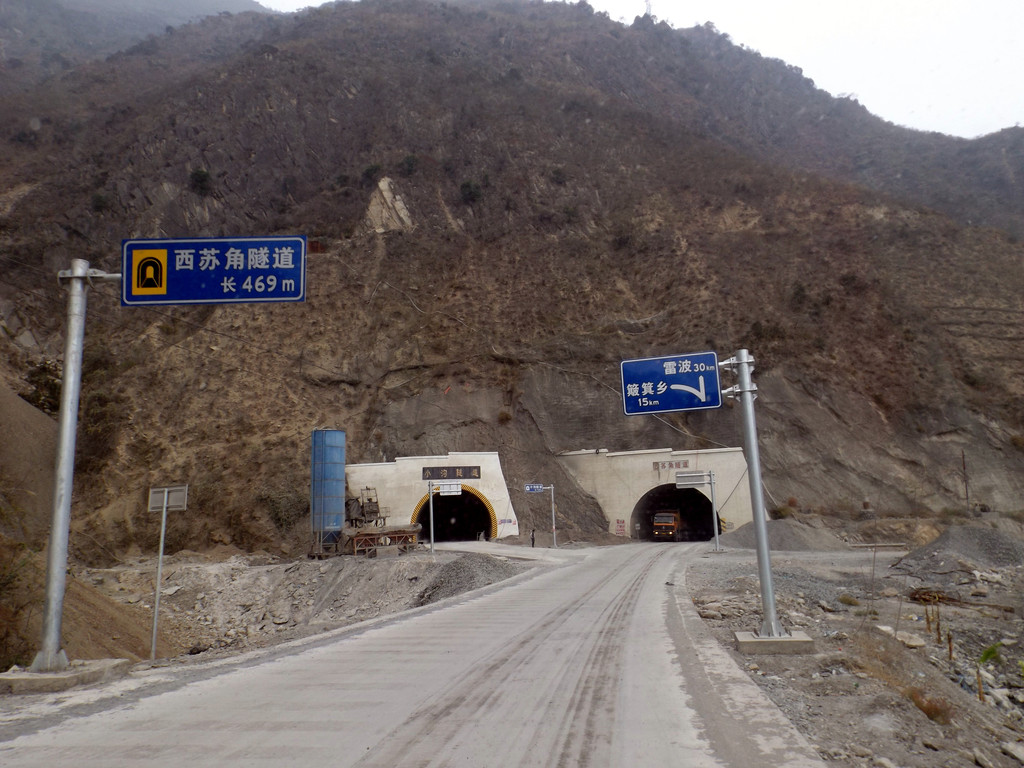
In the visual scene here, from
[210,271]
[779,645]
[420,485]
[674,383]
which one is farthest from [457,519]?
[210,271]

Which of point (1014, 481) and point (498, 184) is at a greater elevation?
point (498, 184)

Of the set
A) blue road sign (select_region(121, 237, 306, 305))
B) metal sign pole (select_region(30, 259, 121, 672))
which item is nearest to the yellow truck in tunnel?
blue road sign (select_region(121, 237, 306, 305))

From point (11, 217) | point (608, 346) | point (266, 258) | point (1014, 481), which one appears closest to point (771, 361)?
point (608, 346)

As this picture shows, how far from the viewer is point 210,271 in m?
8.20

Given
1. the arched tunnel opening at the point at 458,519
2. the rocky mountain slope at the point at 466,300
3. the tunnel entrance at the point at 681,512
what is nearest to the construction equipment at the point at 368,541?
the rocky mountain slope at the point at 466,300

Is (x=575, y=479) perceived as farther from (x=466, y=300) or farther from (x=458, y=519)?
(x=466, y=300)

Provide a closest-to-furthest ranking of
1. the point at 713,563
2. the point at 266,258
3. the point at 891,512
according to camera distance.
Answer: the point at 266,258
the point at 713,563
the point at 891,512

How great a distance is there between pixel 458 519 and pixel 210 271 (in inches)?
1507

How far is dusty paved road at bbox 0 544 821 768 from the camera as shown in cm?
422

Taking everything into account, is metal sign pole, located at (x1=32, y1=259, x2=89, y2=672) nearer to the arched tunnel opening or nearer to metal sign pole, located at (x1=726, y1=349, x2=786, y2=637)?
metal sign pole, located at (x1=726, y1=349, x2=786, y2=637)

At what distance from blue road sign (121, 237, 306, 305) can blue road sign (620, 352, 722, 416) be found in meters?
5.43

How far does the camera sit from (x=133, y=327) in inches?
1786

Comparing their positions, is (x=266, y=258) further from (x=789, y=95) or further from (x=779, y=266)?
(x=789, y=95)

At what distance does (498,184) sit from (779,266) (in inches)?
1007
